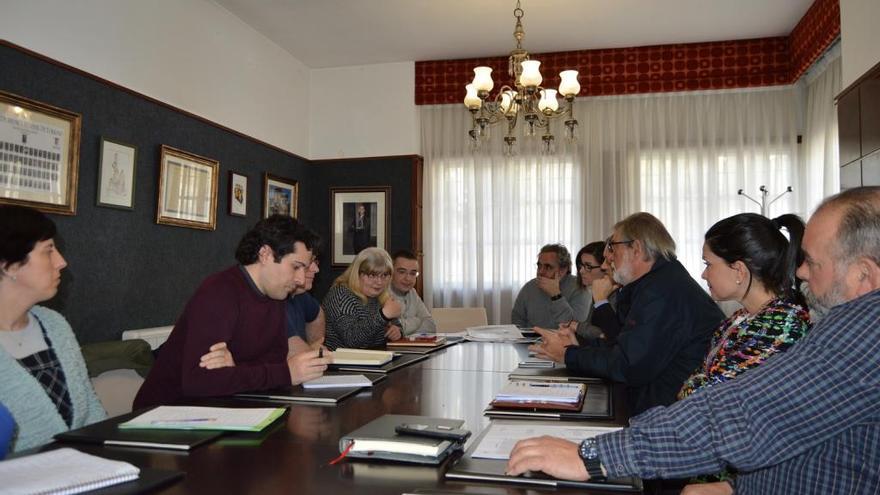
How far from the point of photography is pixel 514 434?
148 cm

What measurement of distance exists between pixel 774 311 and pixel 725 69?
464 cm

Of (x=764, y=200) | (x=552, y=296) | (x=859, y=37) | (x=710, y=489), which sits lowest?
(x=710, y=489)

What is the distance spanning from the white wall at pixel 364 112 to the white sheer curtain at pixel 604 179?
0.79 ft

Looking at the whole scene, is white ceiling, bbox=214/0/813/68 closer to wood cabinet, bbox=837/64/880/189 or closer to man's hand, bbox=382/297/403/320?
wood cabinet, bbox=837/64/880/189

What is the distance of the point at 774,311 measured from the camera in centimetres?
176

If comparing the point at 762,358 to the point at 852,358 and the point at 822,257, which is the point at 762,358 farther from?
the point at 852,358

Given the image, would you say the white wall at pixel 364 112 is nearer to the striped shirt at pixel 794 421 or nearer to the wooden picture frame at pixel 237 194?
the wooden picture frame at pixel 237 194

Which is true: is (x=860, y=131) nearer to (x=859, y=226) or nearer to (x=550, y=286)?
(x=550, y=286)

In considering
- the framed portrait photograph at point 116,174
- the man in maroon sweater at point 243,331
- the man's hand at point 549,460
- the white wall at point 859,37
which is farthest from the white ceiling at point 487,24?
the man's hand at point 549,460

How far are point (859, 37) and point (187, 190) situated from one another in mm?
4428

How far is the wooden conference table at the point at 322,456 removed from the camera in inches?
45.7

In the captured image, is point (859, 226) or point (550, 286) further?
point (550, 286)

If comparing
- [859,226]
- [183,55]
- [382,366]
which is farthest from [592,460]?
[183,55]

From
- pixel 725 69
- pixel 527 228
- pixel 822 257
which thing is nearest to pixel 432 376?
pixel 822 257
